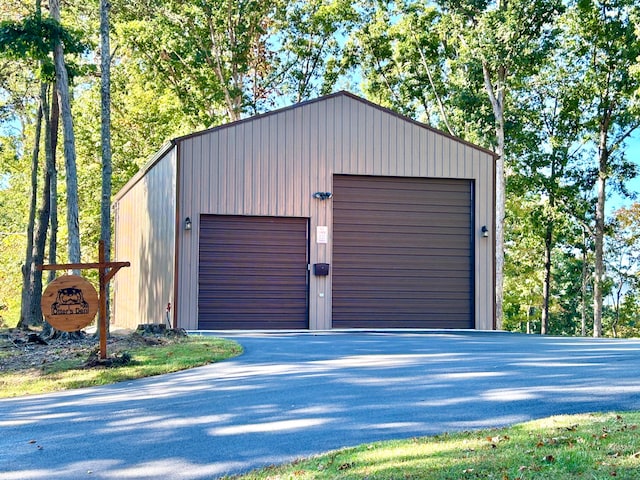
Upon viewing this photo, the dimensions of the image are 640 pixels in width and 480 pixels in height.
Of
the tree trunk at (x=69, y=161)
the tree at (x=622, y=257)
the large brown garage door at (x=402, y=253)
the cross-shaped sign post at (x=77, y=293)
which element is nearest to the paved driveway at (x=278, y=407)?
the cross-shaped sign post at (x=77, y=293)

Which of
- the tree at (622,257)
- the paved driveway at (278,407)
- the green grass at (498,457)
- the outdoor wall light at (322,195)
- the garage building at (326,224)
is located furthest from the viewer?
the tree at (622,257)

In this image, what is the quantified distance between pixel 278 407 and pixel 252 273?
9.80 m

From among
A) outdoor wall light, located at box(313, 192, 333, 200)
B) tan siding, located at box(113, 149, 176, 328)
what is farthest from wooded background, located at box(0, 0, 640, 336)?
outdoor wall light, located at box(313, 192, 333, 200)

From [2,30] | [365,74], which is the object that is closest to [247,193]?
[2,30]

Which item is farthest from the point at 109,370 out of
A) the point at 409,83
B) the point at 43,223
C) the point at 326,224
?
the point at 409,83

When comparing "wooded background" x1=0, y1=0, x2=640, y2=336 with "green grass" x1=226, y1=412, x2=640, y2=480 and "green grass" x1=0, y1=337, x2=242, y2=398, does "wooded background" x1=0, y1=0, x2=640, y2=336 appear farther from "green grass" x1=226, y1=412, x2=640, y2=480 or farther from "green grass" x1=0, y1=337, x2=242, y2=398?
"green grass" x1=226, y1=412, x2=640, y2=480

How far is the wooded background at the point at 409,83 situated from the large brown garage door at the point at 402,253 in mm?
7038

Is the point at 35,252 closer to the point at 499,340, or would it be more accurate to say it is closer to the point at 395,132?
the point at 395,132

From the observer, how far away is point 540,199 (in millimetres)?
28531

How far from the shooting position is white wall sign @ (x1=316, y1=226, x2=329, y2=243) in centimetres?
1716

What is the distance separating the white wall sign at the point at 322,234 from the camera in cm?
1716

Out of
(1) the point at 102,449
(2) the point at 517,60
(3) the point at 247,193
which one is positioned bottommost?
(1) the point at 102,449

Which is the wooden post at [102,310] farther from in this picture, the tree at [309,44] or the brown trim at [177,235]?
the tree at [309,44]

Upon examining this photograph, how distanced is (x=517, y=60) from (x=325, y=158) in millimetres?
10682
